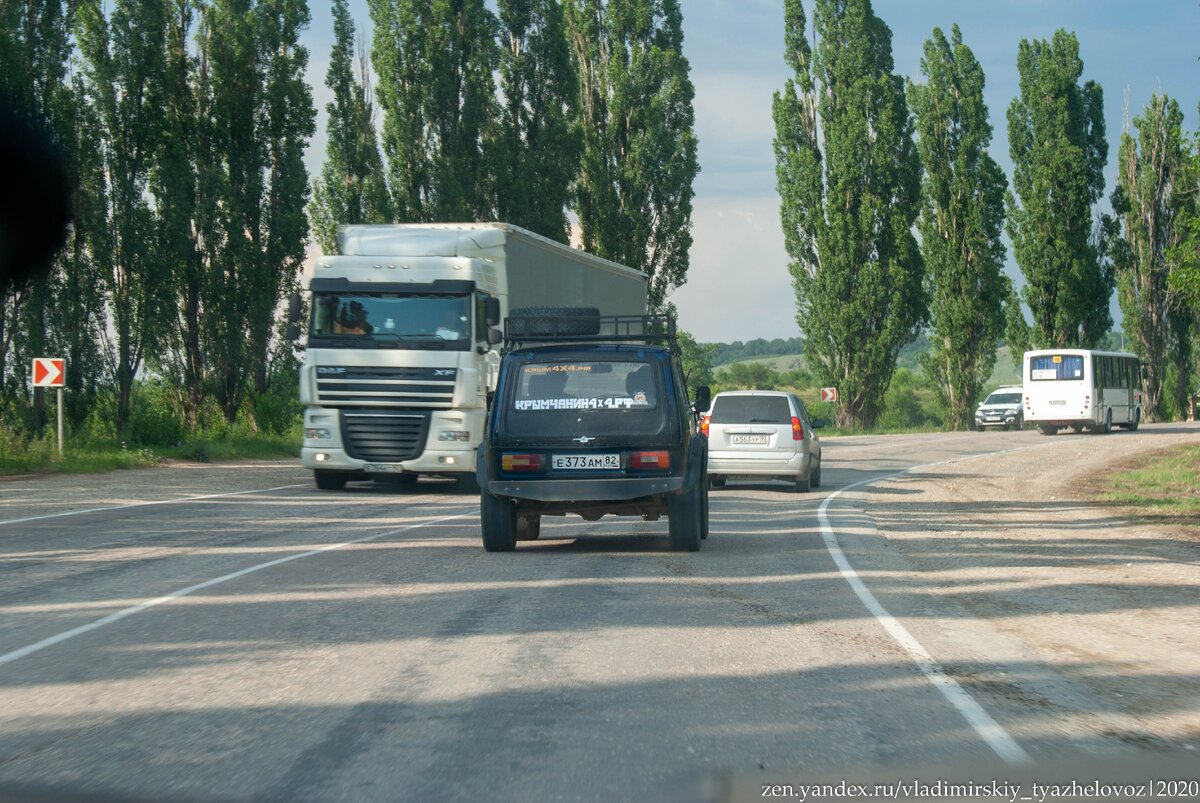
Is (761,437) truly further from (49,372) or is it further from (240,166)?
(240,166)

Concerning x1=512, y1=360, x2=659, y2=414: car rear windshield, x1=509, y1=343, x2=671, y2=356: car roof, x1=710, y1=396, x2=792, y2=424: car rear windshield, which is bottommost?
x1=710, y1=396, x2=792, y2=424: car rear windshield

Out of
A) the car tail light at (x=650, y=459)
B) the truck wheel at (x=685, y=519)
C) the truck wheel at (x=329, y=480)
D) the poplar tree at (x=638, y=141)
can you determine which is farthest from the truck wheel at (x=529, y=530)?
the poplar tree at (x=638, y=141)

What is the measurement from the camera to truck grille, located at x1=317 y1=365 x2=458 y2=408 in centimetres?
2061

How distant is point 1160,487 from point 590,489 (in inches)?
573

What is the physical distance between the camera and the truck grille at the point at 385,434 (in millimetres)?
20719

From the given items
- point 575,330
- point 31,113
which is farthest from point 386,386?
point 31,113

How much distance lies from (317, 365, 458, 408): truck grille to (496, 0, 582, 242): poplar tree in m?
21.5

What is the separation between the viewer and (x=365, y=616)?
9.09 m

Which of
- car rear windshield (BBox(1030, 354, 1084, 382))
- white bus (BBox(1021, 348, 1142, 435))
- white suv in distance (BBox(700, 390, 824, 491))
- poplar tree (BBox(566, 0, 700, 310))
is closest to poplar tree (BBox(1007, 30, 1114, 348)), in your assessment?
white bus (BBox(1021, 348, 1142, 435))

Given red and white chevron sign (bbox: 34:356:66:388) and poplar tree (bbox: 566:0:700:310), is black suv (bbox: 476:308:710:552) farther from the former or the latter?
poplar tree (bbox: 566:0:700:310)

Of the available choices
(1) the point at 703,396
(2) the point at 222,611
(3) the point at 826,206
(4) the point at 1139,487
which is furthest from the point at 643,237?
(2) the point at 222,611

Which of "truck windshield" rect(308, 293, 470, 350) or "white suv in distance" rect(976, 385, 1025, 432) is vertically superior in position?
"truck windshield" rect(308, 293, 470, 350)

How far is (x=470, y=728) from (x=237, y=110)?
3022cm

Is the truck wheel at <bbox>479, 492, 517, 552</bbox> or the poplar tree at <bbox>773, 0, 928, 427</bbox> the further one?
the poplar tree at <bbox>773, 0, 928, 427</bbox>
